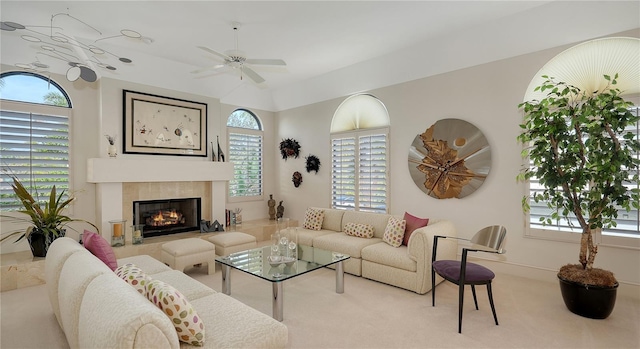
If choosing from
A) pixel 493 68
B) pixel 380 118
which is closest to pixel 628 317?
pixel 493 68

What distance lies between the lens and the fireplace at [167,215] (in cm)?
537

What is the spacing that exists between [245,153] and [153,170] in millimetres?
2138

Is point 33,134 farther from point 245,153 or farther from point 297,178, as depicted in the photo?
point 297,178

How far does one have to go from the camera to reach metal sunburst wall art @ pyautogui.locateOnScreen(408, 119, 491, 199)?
445cm

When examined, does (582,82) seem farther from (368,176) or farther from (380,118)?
(368,176)

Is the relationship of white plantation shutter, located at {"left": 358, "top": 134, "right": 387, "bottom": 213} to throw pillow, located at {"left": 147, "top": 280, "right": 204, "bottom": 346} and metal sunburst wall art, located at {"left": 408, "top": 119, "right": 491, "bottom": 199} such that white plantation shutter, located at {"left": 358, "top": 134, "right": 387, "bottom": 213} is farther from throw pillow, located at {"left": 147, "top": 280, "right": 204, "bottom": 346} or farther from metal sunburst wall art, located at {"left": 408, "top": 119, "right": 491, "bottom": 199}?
throw pillow, located at {"left": 147, "top": 280, "right": 204, "bottom": 346}

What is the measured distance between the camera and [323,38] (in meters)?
4.38

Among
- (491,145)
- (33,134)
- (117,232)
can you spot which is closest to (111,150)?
(33,134)

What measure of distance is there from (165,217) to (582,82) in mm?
6565

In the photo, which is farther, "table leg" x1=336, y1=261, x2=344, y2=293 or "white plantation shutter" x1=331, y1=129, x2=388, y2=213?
"white plantation shutter" x1=331, y1=129, x2=388, y2=213

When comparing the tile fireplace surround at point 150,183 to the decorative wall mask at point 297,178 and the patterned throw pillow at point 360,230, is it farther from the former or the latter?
the patterned throw pillow at point 360,230

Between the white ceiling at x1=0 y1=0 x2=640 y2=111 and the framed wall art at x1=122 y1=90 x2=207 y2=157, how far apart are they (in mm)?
318

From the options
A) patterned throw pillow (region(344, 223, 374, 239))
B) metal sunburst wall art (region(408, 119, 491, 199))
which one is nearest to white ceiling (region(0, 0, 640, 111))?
metal sunburst wall art (region(408, 119, 491, 199))

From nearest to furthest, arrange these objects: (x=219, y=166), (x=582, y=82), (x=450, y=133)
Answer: (x=582, y=82), (x=450, y=133), (x=219, y=166)
